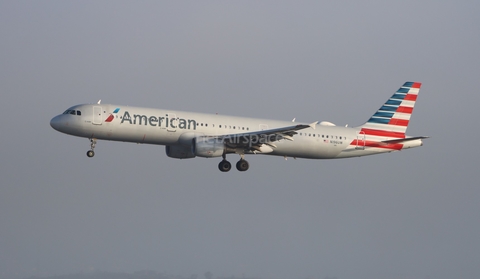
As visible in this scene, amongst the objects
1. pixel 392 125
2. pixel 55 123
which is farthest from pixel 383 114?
pixel 55 123

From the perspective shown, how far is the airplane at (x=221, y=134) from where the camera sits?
196 ft

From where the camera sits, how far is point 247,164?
210 feet

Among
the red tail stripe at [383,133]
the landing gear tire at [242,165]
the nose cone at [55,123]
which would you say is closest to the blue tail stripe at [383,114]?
the red tail stripe at [383,133]

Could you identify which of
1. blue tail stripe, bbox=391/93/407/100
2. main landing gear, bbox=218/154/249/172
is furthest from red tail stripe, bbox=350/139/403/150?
main landing gear, bbox=218/154/249/172

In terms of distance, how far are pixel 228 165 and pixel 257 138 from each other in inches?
145

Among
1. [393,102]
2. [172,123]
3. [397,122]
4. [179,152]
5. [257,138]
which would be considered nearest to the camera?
[172,123]

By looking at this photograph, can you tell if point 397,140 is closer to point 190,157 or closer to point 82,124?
point 190,157

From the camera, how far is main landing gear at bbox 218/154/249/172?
63.2m

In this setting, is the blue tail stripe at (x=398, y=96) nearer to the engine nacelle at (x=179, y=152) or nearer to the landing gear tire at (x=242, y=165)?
the landing gear tire at (x=242, y=165)

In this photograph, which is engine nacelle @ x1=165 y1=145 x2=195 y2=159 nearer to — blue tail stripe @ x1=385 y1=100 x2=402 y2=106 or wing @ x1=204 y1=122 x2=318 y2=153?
wing @ x1=204 y1=122 x2=318 y2=153

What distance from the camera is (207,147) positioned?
198ft

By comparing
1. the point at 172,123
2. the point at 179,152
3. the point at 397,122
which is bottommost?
the point at 179,152

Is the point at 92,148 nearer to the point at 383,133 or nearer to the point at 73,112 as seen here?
the point at 73,112

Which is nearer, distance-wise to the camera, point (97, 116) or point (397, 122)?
point (97, 116)
